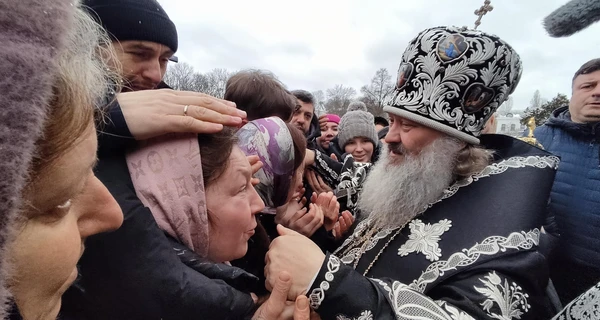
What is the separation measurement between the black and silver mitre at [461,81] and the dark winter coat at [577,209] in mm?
853

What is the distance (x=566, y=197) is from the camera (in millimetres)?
2461

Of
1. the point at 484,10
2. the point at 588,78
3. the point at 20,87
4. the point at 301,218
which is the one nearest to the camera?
the point at 20,87

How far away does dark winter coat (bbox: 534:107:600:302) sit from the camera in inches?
90.7

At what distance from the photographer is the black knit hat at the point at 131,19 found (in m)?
1.78

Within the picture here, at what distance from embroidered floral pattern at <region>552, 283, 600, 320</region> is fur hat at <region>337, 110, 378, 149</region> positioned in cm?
392

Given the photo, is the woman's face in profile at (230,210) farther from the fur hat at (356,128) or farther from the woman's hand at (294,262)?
the fur hat at (356,128)

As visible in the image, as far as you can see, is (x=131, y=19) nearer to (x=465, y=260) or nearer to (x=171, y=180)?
(x=171, y=180)

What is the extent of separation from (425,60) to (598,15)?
0.83 meters

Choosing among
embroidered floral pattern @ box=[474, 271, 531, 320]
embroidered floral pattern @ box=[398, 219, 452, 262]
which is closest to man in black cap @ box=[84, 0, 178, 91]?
embroidered floral pattern @ box=[398, 219, 452, 262]

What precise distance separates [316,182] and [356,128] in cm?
233

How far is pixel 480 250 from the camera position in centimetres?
156

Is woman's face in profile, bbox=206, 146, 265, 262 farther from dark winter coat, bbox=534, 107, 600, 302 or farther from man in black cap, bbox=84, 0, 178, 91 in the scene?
dark winter coat, bbox=534, 107, 600, 302

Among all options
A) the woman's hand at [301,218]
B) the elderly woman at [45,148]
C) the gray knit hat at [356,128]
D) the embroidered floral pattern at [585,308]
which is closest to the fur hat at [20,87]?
the elderly woman at [45,148]

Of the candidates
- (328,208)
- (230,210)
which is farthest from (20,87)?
(328,208)
